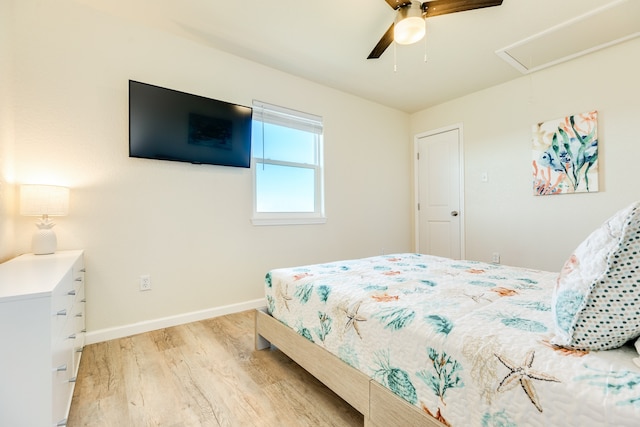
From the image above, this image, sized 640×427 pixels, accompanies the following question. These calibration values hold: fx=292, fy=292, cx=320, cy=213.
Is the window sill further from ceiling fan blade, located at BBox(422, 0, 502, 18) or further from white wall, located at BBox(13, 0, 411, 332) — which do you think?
ceiling fan blade, located at BBox(422, 0, 502, 18)

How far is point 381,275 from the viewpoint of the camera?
1.80 m

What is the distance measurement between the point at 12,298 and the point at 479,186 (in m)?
4.17

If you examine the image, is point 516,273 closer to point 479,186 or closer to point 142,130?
point 479,186

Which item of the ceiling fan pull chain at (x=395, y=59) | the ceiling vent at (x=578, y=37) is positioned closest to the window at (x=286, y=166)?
the ceiling fan pull chain at (x=395, y=59)

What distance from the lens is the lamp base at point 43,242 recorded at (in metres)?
1.88

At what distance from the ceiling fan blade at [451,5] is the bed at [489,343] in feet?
5.49

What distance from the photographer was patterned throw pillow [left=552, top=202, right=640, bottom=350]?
760 mm

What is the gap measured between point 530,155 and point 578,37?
1136 mm

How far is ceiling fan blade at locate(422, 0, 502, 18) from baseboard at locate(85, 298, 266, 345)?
2857mm

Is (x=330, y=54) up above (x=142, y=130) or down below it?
above

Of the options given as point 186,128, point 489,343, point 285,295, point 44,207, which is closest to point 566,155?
point 489,343

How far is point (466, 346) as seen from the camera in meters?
Answer: 0.92

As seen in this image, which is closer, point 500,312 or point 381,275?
point 500,312

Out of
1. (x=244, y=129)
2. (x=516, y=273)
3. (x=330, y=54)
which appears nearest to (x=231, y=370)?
(x=516, y=273)
